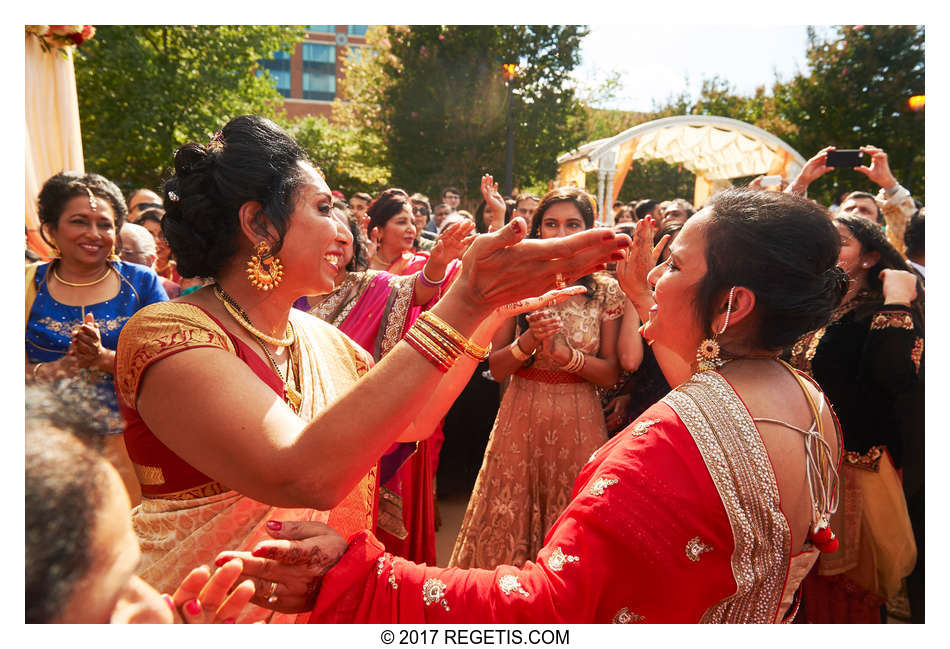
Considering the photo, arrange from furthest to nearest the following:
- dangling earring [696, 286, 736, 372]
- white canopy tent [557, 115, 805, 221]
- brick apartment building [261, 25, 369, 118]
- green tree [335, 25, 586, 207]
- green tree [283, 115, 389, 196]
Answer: brick apartment building [261, 25, 369, 118] < green tree [283, 115, 389, 196] < green tree [335, 25, 586, 207] < white canopy tent [557, 115, 805, 221] < dangling earring [696, 286, 736, 372]

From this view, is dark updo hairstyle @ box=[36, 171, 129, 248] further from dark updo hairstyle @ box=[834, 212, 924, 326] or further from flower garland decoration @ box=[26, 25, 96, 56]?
dark updo hairstyle @ box=[834, 212, 924, 326]

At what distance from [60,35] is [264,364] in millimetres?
2774

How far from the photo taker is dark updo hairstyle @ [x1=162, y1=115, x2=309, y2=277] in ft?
5.31

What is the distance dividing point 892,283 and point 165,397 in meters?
2.95

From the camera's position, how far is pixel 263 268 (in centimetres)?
165

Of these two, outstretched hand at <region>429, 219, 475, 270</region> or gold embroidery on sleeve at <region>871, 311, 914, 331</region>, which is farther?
outstretched hand at <region>429, 219, 475, 270</region>

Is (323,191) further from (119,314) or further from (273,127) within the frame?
(119,314)

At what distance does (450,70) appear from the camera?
15.3m

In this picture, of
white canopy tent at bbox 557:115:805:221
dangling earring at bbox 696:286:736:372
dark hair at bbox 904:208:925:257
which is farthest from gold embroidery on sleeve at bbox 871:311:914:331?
white canopy tent at bbox 557:115:805:221

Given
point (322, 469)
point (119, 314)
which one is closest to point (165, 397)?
point (322, 469)

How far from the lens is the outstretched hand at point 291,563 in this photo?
125cm

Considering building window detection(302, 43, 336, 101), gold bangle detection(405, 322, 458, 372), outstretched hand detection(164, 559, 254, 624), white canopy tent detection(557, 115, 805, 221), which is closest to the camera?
outstretched hand detection(164, 559, 254, 624)

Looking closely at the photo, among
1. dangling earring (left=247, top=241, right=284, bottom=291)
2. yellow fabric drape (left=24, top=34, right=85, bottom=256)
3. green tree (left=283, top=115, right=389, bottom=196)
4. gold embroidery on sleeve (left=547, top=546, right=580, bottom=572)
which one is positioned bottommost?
gold embroidery on sleeve (left=547, top=546, right=580, bottom=572)

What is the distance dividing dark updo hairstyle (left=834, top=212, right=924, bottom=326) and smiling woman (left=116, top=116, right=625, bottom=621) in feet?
7.04
